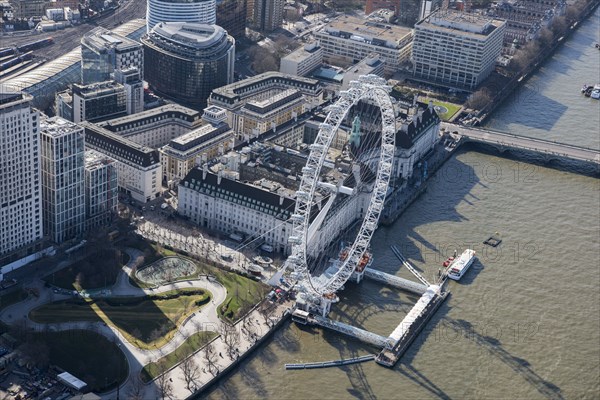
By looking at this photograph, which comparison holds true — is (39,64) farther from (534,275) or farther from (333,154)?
(534,275)

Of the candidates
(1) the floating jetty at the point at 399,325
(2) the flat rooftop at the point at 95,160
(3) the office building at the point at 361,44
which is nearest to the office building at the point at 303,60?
(3) the office building at the point at 361,44

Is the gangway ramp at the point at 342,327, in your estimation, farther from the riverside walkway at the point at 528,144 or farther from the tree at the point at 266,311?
the riverside walkway at the point at 528,144

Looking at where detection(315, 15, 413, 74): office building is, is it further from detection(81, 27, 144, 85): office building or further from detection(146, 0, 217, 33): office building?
detection(81, 27, 144, 85): office building

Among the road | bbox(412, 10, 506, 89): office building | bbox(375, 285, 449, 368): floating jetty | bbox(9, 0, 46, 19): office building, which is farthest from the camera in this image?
bbox(9, 0, 46, 19): office building

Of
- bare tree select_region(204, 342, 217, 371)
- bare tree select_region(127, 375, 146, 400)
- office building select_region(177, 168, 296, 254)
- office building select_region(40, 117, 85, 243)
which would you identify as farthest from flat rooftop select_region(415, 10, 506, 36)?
bare tree select_region(127, 375, 146, 400)

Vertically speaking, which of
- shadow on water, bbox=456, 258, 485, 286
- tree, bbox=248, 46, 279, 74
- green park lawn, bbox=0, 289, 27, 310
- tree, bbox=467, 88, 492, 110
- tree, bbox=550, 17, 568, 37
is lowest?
shadow on water, bbox=456, 258, 485, 286

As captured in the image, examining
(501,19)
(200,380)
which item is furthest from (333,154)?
(501,19)

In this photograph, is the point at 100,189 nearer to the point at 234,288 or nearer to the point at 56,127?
the point at 56,127
